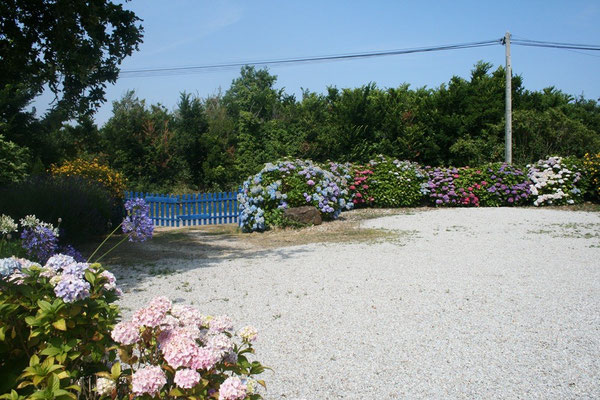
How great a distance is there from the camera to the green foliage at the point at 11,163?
11016mm

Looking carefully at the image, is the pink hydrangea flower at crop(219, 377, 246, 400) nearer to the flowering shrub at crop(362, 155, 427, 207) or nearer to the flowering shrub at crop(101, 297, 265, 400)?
the flowering shrub at crop(101, 297, 265, 400)

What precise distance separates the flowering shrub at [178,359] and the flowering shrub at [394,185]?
38.3 ft

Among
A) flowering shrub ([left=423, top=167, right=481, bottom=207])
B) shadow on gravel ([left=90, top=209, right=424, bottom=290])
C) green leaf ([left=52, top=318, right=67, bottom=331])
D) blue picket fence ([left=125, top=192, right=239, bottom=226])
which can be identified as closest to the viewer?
green leaf ([left=52, top=318, right=67, bottom=331])

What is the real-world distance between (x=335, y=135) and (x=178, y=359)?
50.0ft

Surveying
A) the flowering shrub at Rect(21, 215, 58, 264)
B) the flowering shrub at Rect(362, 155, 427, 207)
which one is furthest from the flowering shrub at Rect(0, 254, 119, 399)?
the flowering shrub at Rect(362, 155, 427, 207)

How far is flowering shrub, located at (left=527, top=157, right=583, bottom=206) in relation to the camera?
547 inches

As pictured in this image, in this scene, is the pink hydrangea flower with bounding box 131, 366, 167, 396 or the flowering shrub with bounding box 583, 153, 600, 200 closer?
the pink hydrangea flower with bounding box 131, 366, 167, 396

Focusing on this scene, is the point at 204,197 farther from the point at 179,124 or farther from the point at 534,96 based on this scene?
the point at 534,96

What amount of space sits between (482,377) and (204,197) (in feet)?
36.6

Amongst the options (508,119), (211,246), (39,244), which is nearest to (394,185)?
(508,119)

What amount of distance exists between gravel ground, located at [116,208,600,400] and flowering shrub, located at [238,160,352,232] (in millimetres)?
2407

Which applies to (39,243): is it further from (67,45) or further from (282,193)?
(282,193)

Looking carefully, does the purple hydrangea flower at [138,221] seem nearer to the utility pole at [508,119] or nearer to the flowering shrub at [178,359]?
the flowering shrub at [178,359]

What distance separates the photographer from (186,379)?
1.65 meters
